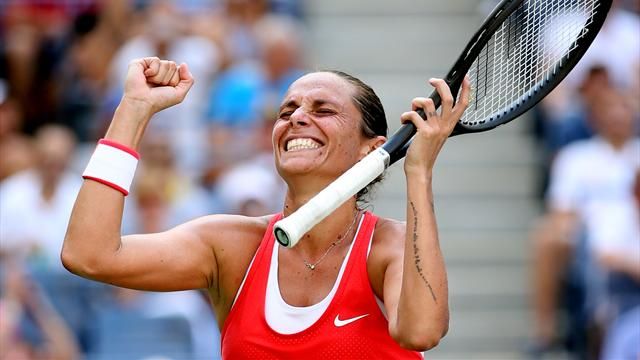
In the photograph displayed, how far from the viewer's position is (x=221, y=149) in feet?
27.9

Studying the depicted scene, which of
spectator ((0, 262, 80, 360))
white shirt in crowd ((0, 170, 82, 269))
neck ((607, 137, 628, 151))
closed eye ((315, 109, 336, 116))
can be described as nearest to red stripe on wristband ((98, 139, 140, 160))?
closed eye ((315, 109, 336, 116))

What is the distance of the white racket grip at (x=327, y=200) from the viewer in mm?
3646

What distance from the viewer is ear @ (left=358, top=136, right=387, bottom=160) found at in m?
4.34

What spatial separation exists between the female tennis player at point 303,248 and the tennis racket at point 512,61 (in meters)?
0.15

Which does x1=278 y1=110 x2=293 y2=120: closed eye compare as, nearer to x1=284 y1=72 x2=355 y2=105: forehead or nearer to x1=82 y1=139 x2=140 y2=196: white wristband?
x1=284 y1=72 x2=355 y2=105: forehead

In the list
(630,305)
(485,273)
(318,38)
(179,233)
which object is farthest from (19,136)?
(179,233)

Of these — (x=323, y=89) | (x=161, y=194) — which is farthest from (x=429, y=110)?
(x=161, y=194)

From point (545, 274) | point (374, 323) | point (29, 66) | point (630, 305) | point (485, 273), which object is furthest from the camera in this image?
point (29, 66)

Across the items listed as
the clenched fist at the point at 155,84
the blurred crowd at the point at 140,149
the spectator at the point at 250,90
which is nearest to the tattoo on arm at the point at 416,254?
the clenched fist at the point at 155,84

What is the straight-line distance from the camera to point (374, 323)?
4.05m

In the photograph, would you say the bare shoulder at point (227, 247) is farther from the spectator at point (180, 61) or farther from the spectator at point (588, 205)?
the spectator at point (180, 61)

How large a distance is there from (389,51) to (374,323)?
5960mm

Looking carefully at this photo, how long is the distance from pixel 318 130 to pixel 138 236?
626mm

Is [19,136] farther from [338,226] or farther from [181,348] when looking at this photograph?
[338,226]
